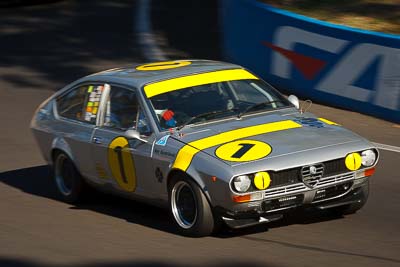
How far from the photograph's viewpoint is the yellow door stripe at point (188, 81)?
944 cm

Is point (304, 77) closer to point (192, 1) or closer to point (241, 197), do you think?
point (241, 197)

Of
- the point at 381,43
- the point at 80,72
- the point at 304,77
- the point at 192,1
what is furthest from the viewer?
the point at 192,1

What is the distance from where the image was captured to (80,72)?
18.3 meters

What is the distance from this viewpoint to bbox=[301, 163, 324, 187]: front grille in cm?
818

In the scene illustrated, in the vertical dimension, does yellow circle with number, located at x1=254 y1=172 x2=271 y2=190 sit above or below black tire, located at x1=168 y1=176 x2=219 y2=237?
above

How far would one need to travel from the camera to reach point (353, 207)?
8.99 metres

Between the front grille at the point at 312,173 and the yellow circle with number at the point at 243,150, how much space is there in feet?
Result: 1.14

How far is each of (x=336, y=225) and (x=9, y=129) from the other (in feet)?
24.2

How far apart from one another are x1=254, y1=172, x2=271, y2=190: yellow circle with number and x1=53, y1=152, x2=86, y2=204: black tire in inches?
110

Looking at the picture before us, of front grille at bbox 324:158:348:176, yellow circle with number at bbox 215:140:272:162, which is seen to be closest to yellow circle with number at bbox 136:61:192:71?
yellow circle with number at bbox 215:140:272:162

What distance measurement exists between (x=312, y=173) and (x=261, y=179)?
475mm

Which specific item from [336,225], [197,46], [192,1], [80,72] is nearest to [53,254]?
A: [336,225]

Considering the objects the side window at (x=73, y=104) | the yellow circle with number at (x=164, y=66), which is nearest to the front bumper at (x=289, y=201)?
the yellow circle with number at (x=164, y=66)

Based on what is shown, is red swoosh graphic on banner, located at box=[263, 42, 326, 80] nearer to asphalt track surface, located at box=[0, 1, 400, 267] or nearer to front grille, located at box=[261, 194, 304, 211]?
asphalt track surface, located at box=[0, 1, 400, 267]
